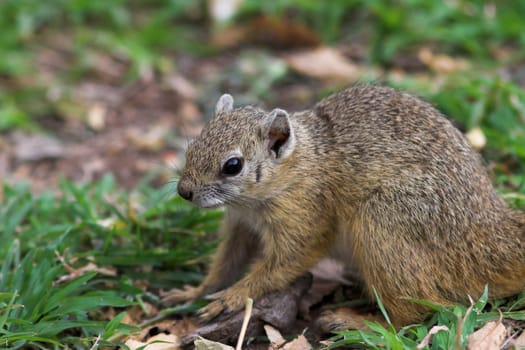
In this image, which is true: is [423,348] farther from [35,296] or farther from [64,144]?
[64,144]

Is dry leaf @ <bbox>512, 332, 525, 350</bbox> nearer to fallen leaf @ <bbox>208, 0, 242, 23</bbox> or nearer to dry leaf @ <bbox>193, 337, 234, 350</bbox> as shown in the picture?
dry leaf @ <bbox>193, 337, 234, 350</bbox>

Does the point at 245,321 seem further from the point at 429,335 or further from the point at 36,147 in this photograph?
the point at 36,147

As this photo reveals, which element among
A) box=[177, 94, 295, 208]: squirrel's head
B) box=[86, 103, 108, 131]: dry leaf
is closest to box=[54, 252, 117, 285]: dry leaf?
box=[177, 94, 295, 208]: squirrel's head

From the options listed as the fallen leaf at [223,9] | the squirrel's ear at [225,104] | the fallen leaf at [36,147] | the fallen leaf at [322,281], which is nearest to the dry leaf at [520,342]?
the fallen leaf at [322,281]

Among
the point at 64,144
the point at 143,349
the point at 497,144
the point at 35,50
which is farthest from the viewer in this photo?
the point at 35,50

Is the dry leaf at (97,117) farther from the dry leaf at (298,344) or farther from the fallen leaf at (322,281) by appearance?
the dry leaf at (298,344)

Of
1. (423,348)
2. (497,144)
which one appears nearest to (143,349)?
(423,348)
